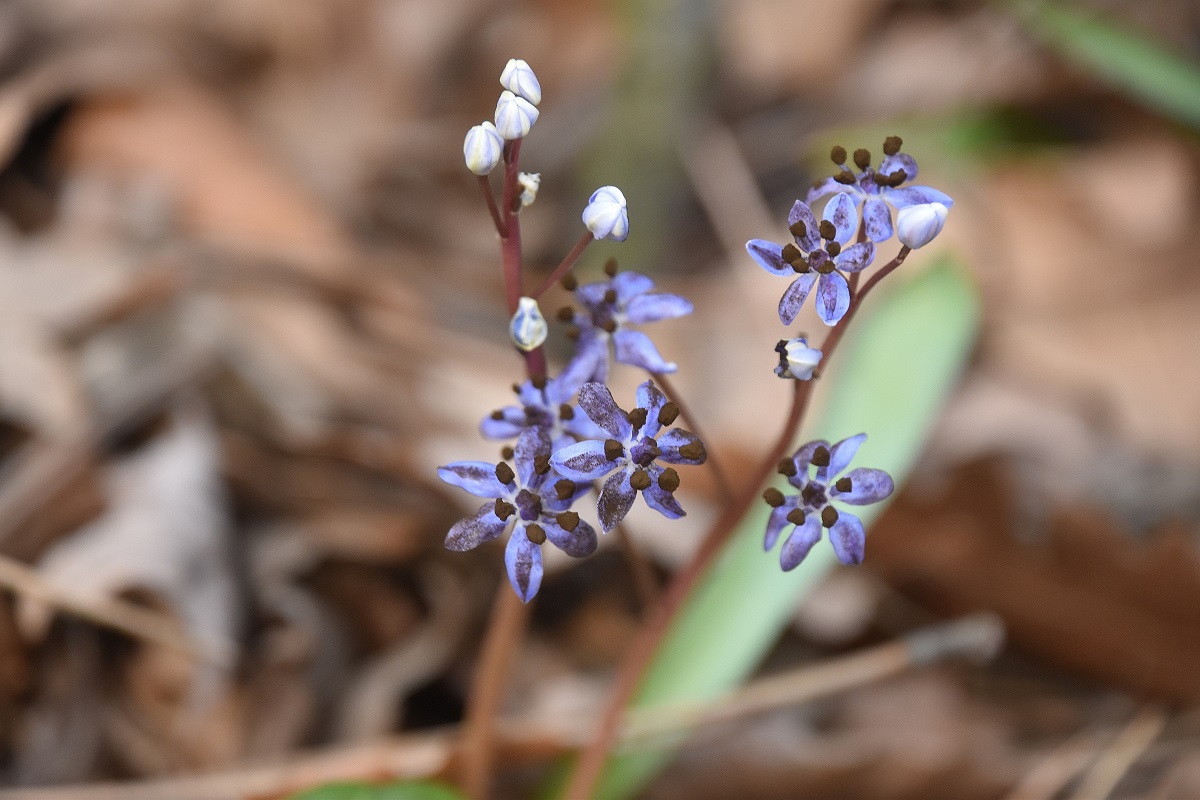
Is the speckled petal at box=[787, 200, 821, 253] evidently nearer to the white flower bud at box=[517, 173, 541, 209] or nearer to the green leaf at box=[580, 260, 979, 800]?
the white flower bud at box=[517, 173, 541, 209]

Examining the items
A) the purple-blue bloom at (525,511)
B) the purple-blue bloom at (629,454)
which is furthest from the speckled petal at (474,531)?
the purple-blue bloom at (629,454)

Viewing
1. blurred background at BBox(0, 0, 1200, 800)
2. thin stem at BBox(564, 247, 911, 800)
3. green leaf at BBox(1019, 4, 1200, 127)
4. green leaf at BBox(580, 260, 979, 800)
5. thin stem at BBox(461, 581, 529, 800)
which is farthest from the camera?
green leaf at BBox(1019, 4, 1200, 127)

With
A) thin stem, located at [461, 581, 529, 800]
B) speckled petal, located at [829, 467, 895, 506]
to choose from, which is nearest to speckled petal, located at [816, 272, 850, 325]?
speckled petal, located at [829, 467, 895, 506]

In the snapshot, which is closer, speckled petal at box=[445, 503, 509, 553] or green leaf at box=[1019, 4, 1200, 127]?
speckled petal at box=[445, 503, 509, 553]

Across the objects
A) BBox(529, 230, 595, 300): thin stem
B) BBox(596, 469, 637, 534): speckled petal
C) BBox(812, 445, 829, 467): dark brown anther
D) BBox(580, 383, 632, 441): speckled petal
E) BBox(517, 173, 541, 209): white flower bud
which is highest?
BBox(517, 173, 541, 209): white flower bud

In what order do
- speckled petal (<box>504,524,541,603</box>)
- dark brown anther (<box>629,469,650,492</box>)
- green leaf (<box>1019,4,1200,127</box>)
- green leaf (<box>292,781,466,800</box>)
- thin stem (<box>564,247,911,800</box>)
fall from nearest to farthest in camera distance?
dark brown anther (<box>629,469,650,492</box>) < speckled petal (<box>504,524,541,603</box>) < thin stem (<box>564,247,911,800</box>) < green leaf (<box>292,781,466,800</box>) < green leaf (<box>1019,4,1200,127</box>)

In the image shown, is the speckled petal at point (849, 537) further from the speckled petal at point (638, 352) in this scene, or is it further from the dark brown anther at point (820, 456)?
the speckled petal at point (638, 352)
